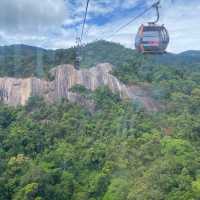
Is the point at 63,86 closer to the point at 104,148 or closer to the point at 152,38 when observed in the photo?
the point at 104,148

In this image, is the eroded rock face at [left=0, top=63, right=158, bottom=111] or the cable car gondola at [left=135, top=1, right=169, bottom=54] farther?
the eroded rock face at [left=0, top=63, right=158, bottom=111]

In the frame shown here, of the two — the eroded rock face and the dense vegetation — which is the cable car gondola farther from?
the eroded rock face

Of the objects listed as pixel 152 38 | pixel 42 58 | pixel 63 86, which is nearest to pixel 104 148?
pixel 63 86

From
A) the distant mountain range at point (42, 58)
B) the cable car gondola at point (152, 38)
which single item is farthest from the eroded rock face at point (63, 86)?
the cable car gondola at point (152, 38)

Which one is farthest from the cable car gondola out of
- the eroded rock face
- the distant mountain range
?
the distant mountain range

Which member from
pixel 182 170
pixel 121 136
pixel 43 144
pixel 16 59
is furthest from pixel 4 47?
pixel 182 170
